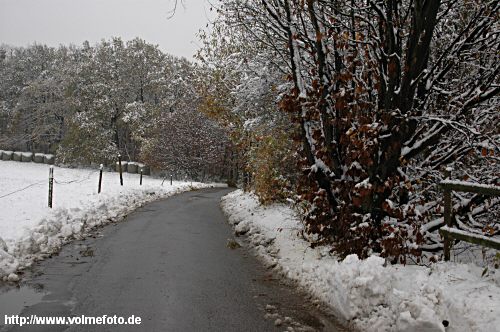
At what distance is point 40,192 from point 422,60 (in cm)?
1603

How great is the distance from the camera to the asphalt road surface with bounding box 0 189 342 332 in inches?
219

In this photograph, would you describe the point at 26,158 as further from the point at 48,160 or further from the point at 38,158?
the point at 48,160

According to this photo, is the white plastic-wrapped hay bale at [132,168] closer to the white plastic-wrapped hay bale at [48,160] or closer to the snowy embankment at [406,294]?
the white plastic-wrapped hay bale at [48,160]

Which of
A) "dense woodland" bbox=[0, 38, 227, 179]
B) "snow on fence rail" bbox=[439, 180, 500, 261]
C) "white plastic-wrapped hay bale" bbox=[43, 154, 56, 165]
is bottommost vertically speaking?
"white plastic-wrapped hay bale" bbox=[43, 154, 56, 165]

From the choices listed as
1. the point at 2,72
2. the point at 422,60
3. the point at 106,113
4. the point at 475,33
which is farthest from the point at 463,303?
the point at 2,72

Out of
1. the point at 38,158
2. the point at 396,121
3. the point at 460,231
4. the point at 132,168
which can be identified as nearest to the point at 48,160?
the point at 38,158

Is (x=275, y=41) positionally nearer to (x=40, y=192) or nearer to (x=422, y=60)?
(x=422, y=60)

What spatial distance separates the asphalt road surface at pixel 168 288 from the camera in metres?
5.56

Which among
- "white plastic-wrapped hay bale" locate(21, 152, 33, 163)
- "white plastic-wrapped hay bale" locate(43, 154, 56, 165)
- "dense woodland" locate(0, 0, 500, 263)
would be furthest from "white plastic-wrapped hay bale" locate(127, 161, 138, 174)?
"dense woodland" locate(0, 0, 500, 263)

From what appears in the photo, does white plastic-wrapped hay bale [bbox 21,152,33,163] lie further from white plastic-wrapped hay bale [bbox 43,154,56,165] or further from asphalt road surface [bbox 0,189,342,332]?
asphalt road surface [bbox 0,189,342,332]

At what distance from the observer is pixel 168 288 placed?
675 cm

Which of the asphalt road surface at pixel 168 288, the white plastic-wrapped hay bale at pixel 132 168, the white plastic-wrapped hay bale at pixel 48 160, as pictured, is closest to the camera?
the asphalt road surface at pixel 168 288

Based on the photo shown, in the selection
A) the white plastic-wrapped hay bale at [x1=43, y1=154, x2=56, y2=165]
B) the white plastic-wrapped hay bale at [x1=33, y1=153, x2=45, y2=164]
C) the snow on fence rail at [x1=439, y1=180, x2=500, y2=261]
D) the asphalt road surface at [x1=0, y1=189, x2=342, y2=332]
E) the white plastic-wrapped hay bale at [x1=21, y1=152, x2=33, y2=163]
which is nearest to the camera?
the snow on fence rail at [x1=439, y1=180, x2=500, y2=261]

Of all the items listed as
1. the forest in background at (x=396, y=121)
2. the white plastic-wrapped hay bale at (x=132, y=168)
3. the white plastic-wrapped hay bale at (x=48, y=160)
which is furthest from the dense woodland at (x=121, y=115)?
the forest in background at (x=396, y=121)
